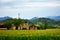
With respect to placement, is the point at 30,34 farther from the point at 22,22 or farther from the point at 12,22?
the point at 12,22

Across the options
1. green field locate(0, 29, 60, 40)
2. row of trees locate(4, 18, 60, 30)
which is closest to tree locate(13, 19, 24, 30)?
row of trees locate(4, 18, 60, 30)

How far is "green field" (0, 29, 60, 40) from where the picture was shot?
1.79m

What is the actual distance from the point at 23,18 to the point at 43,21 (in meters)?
0.31

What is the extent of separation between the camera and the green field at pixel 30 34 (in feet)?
5.86

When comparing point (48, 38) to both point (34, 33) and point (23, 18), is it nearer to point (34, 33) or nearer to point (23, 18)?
point (34, 33)

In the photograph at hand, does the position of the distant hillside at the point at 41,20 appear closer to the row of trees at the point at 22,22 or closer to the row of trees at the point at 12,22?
the row of trees at the point at 22,22

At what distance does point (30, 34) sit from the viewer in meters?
1.80

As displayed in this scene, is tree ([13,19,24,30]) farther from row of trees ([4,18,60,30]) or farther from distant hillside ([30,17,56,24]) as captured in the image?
distant hillside ([30,17,56,24])

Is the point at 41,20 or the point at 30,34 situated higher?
the point at 41,20

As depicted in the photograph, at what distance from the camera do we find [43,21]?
182 cm

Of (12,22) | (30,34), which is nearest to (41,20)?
(30,34)

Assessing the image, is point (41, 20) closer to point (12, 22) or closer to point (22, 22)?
point (22, 22)

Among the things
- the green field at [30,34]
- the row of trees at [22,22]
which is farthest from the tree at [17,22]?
the green field at [30,34]

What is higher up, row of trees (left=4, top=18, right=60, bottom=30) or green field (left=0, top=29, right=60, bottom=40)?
row of trees (left=4, top=18, right=60, bottom=30)
